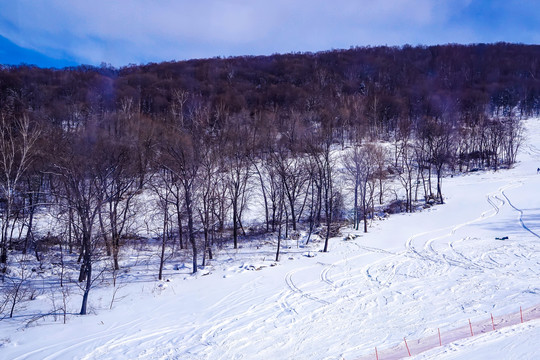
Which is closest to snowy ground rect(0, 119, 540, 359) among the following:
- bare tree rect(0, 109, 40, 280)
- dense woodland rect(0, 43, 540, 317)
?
dense woodland rect(0, 43, 540, 317)

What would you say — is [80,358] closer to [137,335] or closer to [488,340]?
[137,335]

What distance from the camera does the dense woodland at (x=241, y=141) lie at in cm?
2109

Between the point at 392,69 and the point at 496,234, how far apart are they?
10008 centimetres

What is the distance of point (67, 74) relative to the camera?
8506 cm

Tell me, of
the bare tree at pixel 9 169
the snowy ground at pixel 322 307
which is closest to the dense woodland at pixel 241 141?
the bare tree at pixel 9 169

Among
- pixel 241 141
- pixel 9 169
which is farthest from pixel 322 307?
pixel 241 141

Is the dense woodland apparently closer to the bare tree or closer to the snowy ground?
the bare tree

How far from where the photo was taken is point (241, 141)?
38.2 m

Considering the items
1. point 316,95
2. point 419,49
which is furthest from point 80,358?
point 419,49

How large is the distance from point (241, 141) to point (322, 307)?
26609mm

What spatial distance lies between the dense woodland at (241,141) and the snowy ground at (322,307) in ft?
6.32

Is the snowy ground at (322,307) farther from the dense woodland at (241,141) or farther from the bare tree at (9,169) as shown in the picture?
the bare tree at (9,169)

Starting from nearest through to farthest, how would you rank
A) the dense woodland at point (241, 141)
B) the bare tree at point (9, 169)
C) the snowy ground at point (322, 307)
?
the snowy ground at point (322, 307) < the bare tree at point (9, 169) < the dense woodland at point (241, 141)

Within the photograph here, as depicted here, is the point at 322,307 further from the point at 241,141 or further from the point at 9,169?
the point at 241,141
